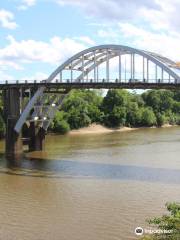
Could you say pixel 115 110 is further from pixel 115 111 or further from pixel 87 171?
pixel 87 171

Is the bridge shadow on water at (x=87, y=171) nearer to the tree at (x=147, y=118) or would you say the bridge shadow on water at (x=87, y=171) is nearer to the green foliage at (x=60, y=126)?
the green foliage at (x=60, y=126)

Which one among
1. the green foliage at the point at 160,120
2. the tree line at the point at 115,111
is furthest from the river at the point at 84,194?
the green foliage at the point at 160,120

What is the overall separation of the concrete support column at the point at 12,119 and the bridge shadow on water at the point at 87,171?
226 inches

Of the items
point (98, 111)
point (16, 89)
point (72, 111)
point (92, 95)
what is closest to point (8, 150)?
point (16, 89)

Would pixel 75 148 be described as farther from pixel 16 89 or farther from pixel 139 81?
pixel 139 81

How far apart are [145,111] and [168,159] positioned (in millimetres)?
57065

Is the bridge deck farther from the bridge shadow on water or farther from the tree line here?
A: the tree line

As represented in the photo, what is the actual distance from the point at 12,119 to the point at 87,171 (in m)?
15.4

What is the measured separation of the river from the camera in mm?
22438

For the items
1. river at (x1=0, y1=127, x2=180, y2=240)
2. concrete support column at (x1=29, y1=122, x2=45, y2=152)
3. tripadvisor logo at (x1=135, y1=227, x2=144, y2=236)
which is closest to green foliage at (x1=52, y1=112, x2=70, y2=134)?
concrete support column at (x1=29, y1=122, x2=45, y2=152)

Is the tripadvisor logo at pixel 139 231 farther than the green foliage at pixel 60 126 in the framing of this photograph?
No

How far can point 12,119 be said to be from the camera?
50594mm

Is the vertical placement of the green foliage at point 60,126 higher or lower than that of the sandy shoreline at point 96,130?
higher

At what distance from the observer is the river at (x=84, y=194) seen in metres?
22.4
